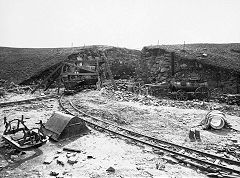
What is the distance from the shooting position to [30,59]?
2783 centimetres

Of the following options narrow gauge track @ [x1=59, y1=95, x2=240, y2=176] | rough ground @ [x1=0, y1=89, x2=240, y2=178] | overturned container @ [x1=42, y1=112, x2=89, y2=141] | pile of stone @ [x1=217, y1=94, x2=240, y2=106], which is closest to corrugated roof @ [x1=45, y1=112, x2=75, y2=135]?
overturned container @ [x1=42, y1=112, x2=89, y2=141]

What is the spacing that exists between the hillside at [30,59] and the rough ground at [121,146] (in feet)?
44.6

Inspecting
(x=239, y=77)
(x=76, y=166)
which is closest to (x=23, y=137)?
(x=76, y=166)

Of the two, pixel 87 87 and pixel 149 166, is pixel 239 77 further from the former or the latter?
pixel 149 166

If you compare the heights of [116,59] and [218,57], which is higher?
[218,57]

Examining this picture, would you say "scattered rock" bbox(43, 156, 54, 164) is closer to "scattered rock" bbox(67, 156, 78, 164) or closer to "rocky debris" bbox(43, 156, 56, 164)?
"rocky debris" bbox(43, 156, 56, 164)

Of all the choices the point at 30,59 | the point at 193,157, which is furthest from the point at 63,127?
the point at 30,59

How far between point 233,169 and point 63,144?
4.83m

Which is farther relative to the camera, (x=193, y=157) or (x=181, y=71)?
(x=181, y=71)

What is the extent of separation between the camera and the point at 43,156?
557 cm

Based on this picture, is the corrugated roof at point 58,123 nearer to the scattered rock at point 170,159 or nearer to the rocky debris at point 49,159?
the rocky debris at point 49,159

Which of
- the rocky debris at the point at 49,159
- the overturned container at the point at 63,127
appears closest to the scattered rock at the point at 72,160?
the rocky debris at the point at 49,159

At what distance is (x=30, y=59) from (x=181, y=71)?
66.7 feet

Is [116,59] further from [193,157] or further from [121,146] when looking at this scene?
[193,157]
